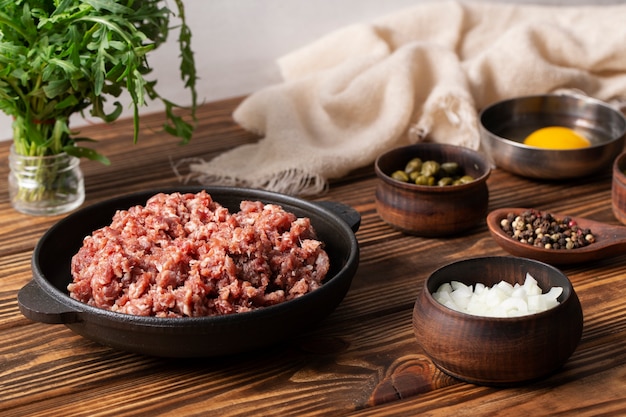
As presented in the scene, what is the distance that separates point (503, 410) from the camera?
123cm

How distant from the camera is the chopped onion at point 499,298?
1276 millimetres

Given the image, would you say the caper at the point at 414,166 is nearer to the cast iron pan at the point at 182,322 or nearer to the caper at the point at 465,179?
the caper at the point at 465,179

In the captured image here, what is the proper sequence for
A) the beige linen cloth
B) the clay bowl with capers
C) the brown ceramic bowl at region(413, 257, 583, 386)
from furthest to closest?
1. the beige linen cloth
2. the clay bowl with capers
3. the brown ceramic bowl at region(413, 257, 583, 386)

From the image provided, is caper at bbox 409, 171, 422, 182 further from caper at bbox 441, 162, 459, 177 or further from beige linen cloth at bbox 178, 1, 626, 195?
beige linen cloth at bbox 178, 1, 626, 195

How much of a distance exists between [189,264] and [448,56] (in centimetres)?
118

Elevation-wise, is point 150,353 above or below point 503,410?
above

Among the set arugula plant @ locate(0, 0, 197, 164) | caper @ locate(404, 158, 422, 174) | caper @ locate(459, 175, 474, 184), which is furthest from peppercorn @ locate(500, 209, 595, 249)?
arugula plant @ locate(0, 0, 197, 164)

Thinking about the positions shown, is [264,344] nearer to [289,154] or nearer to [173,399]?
[173,399]

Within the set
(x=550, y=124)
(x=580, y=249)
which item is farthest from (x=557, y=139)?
(x=580, y=249)

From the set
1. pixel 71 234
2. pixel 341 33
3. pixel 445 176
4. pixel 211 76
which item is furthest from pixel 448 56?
pixel 71 234

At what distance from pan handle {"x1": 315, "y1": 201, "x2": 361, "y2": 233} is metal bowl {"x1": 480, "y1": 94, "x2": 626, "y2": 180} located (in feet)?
1.80

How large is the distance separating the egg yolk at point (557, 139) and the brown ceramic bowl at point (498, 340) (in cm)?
79

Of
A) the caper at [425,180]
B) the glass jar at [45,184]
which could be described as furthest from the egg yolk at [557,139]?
the glass jar at [45,184]

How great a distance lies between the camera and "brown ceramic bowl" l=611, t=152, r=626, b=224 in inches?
69.2
